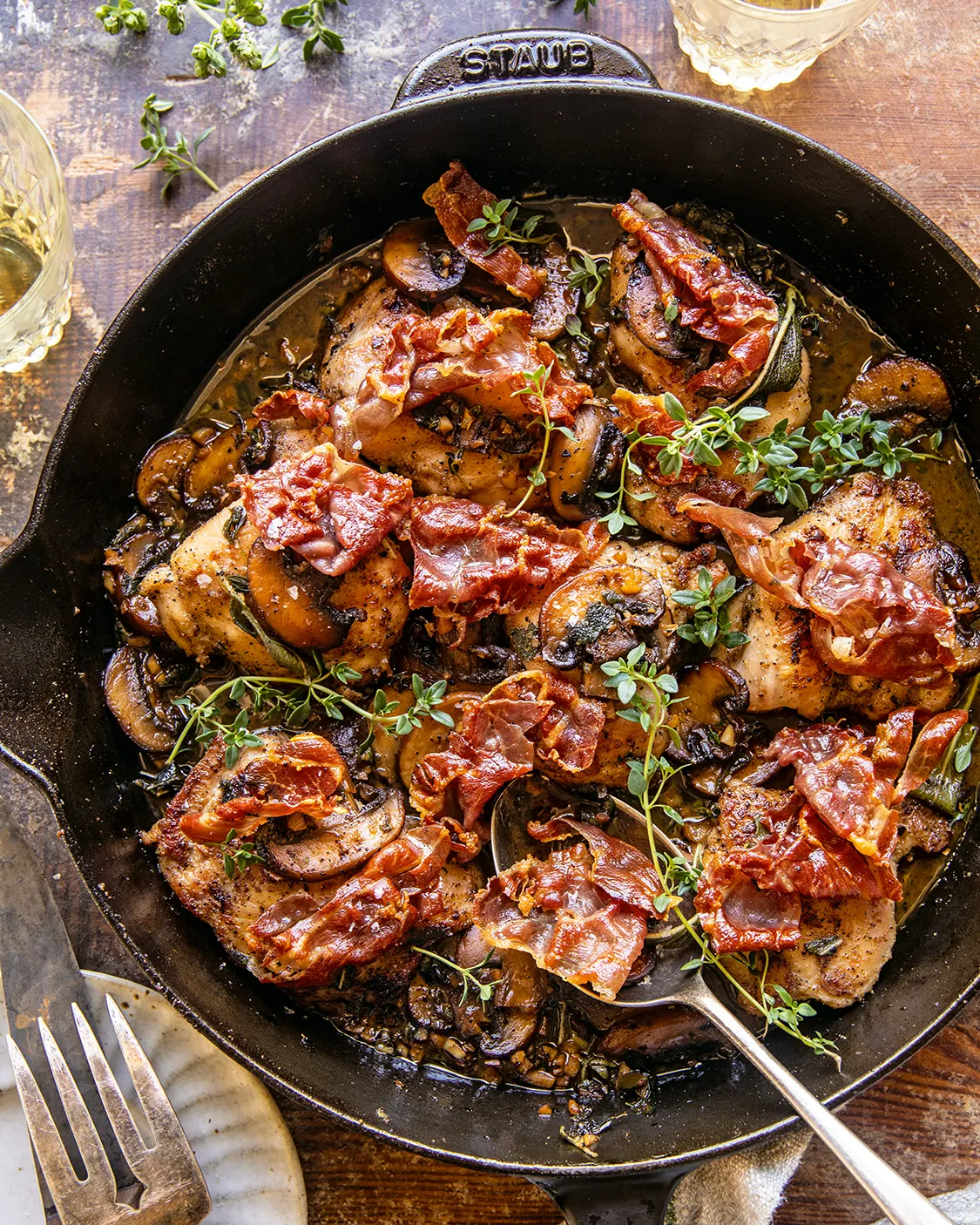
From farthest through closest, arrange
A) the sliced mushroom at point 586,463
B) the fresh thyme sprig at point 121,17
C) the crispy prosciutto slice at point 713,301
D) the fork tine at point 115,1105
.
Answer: the fresh thyme sprig at point 121,17
the sliced mushroom at point 586,463
the crispy prosciutto slice at point 713,301
the fork tine at point 115,1105

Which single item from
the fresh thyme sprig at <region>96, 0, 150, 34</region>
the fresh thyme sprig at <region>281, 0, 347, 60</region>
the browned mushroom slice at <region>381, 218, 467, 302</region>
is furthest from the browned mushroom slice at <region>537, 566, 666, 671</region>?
the fresh thyme sprig at <region>96, 0, 150, 34</region>

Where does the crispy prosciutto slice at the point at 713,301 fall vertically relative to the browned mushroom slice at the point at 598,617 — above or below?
above

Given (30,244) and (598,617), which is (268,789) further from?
(30,244)

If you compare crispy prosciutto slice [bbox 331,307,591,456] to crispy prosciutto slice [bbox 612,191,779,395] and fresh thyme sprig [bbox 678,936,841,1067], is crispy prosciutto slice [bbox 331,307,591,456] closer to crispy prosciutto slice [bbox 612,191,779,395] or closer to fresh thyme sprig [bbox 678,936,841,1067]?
crispy prosciutto slice [bbox 612,191,779,395]

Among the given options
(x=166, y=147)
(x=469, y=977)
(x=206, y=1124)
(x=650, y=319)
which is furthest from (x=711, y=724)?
(x=166, y=147)

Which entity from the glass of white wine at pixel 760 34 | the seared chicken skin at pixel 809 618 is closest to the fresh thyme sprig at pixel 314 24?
the glass of white wine at pixel 760 34

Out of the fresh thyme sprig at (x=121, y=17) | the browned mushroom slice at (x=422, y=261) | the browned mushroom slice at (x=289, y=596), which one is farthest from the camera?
the fresh thyme sprig at (x=121, y=17)

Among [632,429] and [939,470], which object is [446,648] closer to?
[632,429]

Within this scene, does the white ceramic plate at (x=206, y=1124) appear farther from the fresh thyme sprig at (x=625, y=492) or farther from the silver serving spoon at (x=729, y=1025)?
the fresh thyme sprig at (x=625, y=492)
